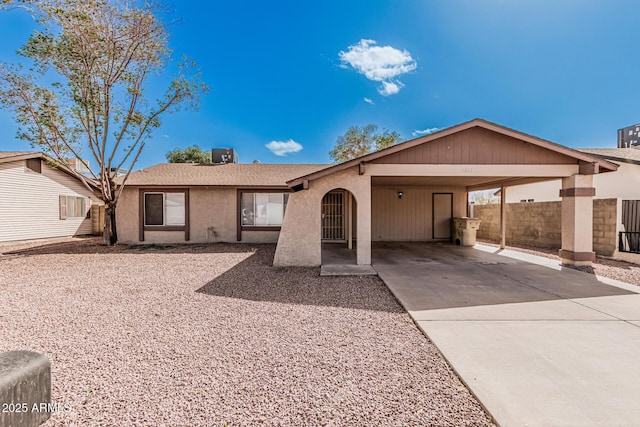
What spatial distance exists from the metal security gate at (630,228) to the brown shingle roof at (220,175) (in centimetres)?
1167

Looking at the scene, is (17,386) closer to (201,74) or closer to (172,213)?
(172,213)

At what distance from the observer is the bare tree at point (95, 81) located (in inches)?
438

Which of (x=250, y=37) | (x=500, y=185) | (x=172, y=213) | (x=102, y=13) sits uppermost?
(x=250, y=37)

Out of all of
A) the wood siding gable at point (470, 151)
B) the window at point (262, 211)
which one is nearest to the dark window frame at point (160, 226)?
the window at point (262, 211)

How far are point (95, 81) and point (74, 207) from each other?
26.0 feet

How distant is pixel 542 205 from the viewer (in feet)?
38.1

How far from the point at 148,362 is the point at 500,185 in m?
12.3

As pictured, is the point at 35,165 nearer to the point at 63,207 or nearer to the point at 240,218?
the point at 63,207

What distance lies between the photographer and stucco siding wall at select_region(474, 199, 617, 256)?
900cm

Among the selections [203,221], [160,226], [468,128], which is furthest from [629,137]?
[160,226]

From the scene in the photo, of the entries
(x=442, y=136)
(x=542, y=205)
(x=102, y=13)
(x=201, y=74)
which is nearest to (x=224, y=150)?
(x=201, y=74)

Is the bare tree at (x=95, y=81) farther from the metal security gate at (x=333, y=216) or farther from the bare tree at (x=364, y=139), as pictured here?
the bare tree at (x=364, y=139)

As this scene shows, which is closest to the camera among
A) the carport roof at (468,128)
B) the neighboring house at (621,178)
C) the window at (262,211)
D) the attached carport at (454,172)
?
the carport roof at (468,128)

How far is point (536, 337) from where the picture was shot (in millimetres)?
3639
